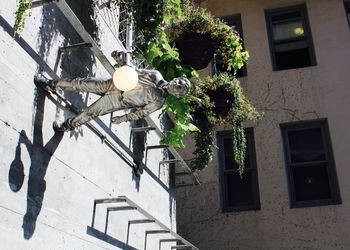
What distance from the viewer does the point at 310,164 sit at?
8492 millimetres

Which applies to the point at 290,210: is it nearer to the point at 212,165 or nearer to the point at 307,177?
the point at 307,177

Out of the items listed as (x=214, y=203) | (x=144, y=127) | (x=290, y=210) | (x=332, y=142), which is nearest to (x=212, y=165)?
(x=214, y=203)

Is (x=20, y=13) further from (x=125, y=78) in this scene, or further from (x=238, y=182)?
(x=238, y=182)

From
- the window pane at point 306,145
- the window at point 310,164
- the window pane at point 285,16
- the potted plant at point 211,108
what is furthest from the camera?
the window pane at point 285,16

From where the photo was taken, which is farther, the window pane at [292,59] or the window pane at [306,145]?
the window pane at [292,59]

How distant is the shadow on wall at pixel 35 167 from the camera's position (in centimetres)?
334

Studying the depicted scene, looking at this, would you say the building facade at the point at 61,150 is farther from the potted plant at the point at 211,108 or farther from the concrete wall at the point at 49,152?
the potted plant at the point at 211,108

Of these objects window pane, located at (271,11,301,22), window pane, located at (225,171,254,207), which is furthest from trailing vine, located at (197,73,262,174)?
window pane, located at (271,11,301,22)

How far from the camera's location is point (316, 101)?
28.7 feet

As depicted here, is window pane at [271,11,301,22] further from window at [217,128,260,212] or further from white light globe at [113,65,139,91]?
white light globe at [113,65,139,91]

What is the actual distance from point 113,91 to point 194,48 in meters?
2.12

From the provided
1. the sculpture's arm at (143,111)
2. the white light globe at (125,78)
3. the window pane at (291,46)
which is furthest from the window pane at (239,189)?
the white light globe at (125,78)

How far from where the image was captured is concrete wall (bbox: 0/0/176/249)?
10.9 feet

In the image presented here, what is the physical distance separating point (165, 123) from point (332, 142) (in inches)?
125
